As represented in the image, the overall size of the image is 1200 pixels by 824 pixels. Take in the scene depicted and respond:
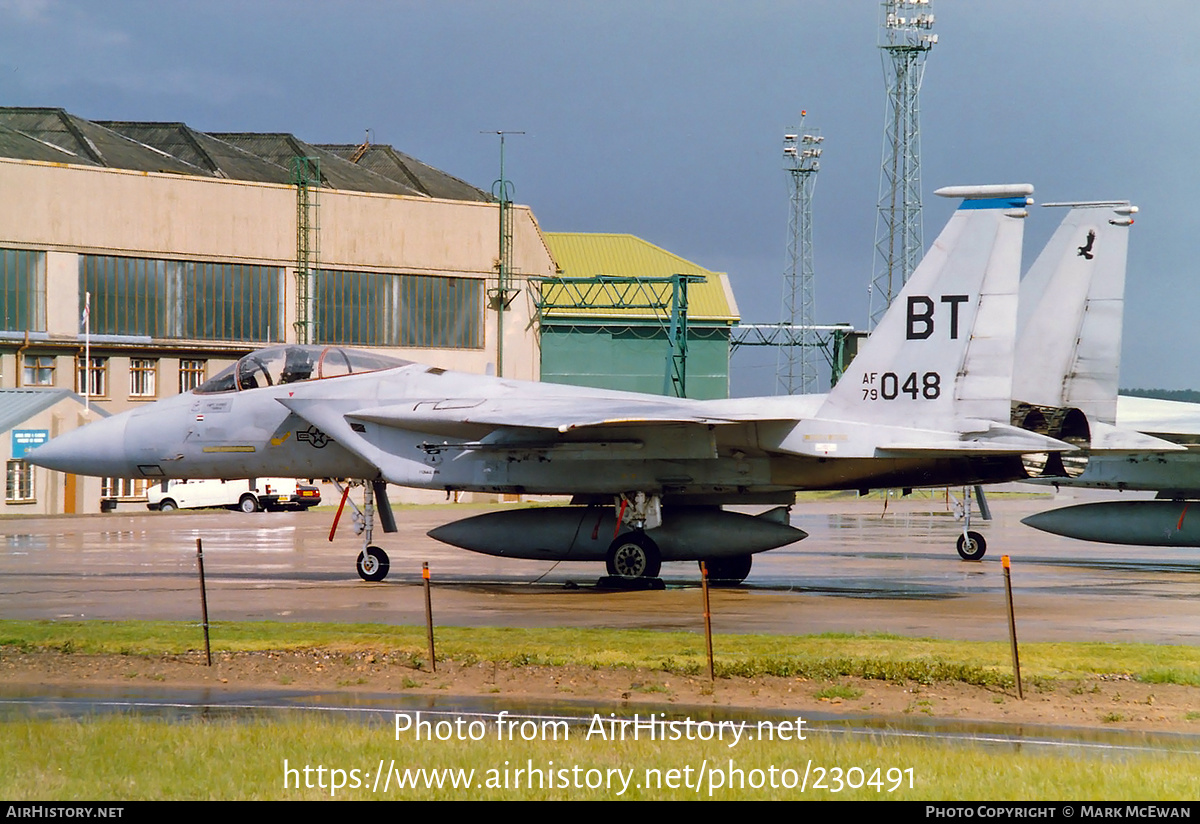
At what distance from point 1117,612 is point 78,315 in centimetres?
4530

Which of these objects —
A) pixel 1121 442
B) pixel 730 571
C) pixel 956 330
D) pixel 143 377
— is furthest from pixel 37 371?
pixel 956 330

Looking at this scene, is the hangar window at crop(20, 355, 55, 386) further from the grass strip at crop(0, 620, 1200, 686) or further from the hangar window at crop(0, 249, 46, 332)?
the grass strip at crop(0, 620, 1200, 686)

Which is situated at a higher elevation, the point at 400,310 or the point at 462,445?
the point at 400,310

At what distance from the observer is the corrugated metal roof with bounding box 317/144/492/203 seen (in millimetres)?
63156

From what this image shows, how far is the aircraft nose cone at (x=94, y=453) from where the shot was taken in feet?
64.8

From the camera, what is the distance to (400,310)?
186 ft

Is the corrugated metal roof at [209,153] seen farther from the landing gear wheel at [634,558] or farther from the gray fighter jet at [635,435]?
the landing gear wheel at [634,558]

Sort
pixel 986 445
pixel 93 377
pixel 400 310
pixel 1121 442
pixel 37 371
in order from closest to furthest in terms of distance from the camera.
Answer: pixel 986 445 → pixel 1121 442 → pixel 37 371 → pixel 93 377 → pixel 400 310

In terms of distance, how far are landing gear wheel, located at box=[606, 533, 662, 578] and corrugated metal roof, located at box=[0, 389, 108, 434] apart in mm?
29824

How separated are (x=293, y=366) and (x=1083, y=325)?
13.8 metres

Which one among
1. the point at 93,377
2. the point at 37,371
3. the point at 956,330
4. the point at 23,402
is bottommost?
the point at 23,402

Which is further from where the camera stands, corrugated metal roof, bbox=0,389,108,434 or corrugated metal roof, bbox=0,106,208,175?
corrugated metal roof, bbox=0,106,208,175

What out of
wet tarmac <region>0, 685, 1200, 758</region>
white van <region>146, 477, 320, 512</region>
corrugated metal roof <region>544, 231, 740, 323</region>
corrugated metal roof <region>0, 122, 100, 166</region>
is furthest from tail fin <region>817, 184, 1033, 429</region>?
corrugated metal roof <region>544, 231, 740, 323</region>

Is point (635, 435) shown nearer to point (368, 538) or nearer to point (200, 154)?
point (368, 538)
